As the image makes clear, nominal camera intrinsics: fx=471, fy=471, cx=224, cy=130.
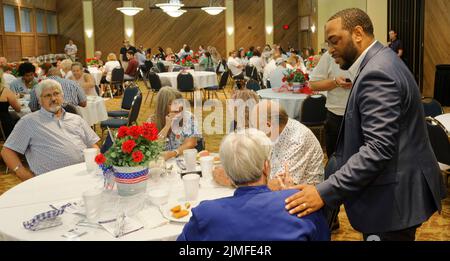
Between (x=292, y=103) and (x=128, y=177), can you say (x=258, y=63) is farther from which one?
(x=128, y=177)

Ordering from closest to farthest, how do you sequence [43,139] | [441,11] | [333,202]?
[333,202] → [43,139] → [441,11]

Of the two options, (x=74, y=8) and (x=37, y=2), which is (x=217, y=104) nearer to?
(x=37, y=2)

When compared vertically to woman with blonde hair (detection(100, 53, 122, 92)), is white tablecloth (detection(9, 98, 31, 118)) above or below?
below

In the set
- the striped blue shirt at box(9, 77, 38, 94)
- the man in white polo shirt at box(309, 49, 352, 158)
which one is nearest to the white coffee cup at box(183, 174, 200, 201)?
the man in white polo shirt at box(309, 49, 352, 158)

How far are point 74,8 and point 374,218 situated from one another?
2002 cm

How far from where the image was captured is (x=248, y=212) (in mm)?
1475

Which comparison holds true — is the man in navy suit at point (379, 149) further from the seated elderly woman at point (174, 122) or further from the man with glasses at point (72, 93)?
the man with glasses at point (72, 93)

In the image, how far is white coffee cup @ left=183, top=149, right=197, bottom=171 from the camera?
272cm

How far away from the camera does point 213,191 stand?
7.87 feet

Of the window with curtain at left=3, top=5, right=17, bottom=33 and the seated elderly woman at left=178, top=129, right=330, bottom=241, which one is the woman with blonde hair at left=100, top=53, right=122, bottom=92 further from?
the seated elderly woman at left=178, top=129, right=330, bottom=241

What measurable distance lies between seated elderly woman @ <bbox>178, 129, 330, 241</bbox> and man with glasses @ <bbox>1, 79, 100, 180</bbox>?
206cm

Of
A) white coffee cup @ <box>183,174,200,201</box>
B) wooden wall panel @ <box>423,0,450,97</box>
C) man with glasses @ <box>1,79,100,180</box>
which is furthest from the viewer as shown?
wooden wall panel @ <box>423,0,450,97</box>

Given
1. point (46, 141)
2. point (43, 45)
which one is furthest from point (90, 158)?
point (43, 45)
